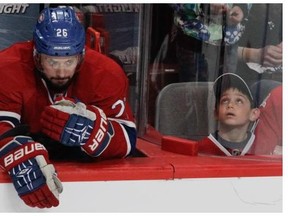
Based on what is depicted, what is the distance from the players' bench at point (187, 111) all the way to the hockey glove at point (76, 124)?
0.32m

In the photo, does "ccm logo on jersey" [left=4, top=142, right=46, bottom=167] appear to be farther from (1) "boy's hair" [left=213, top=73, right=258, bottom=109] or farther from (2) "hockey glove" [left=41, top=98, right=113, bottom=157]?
(1) "boy's hair" [left=213, top=73, right=258, bottom=109]

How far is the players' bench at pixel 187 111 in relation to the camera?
1.77 m

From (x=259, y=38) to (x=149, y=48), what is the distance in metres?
0.42

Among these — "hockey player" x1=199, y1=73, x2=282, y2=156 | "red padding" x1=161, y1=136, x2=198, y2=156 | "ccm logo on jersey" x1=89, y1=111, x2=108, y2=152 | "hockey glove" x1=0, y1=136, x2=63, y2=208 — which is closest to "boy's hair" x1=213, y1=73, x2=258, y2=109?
"hockey player" x1=199, y1=73, x2=282, y2=156

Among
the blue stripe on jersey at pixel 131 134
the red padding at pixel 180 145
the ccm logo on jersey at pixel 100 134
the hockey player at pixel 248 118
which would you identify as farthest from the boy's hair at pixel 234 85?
the ccm logo on jersey at pixel 100 134

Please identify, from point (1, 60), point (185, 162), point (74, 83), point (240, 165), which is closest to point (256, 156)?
point (240, 165)

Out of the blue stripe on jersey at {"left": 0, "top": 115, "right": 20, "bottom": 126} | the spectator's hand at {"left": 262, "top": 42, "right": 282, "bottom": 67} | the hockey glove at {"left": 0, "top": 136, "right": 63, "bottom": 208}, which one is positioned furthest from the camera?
the spectator's hand at {"left": 262, "top": 42, "right": 282, "bottom": 67}

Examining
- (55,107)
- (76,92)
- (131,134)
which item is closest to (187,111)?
(131,134)

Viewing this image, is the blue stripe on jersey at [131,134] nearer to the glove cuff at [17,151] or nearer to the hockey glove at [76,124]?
the hockey glove at [76,124]

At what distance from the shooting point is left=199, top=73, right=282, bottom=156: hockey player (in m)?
1.69

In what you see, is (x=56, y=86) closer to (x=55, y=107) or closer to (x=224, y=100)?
(x=55, y=107)

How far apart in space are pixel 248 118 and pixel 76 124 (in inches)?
17.8

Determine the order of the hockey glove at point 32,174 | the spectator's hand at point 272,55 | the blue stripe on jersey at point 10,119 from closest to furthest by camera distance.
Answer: the hockey glove at point 32,174
the blue stripe on jersey at point 10,119
the spectator's hand at point 272,55
